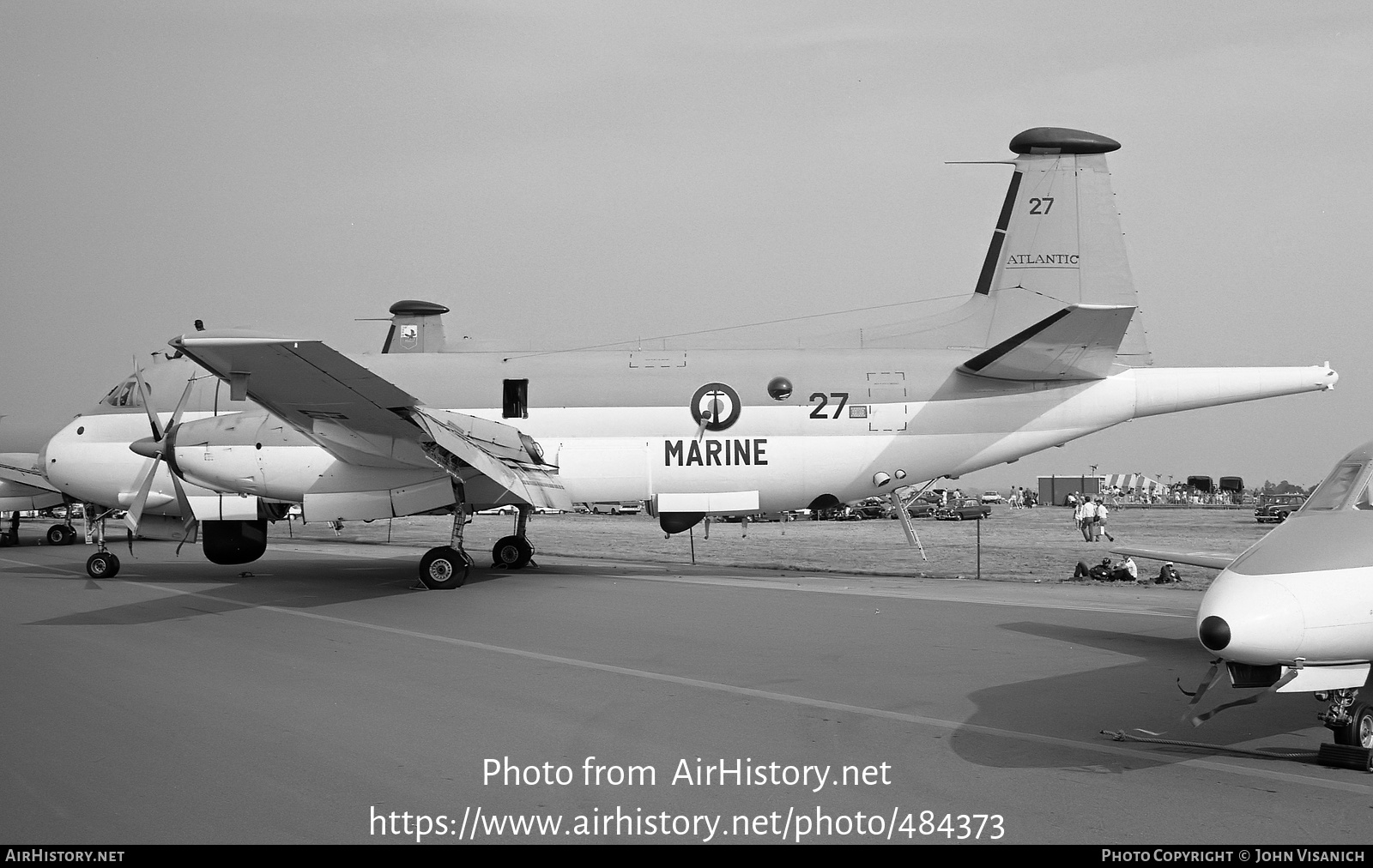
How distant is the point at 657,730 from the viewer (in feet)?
22.9

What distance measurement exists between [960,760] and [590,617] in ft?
24.1

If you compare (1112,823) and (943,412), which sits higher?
(943,412)

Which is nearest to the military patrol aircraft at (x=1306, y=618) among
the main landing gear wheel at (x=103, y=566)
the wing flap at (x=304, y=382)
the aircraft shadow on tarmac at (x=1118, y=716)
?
the aircraft shadow on tarmac at (x=1118, y=716)

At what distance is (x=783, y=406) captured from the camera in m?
18.0

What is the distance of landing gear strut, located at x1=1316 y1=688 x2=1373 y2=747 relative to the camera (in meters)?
6.02

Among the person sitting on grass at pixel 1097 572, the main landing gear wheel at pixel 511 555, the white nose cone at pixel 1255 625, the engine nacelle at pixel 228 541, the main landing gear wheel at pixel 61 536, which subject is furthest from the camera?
the main landing gear wheel at pixel 61 536

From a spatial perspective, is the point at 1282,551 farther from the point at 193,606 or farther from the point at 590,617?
the point at 193,606

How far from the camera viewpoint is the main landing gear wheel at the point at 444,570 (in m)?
16.0

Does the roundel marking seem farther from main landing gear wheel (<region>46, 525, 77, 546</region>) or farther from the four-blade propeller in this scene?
main landing gear wheel (<region>46, 525, 77, 546</region>)

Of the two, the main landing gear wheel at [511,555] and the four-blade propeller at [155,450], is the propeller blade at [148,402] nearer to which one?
the four-blade propeller at [155,450]

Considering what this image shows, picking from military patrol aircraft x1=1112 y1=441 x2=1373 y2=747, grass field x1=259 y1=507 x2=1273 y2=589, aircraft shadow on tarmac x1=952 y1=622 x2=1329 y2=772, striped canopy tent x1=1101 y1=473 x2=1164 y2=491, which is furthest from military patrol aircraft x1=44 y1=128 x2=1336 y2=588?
striped canopy tent x1=1101 y1=473 x2=1164 y2=491

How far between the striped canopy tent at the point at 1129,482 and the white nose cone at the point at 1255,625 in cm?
10326

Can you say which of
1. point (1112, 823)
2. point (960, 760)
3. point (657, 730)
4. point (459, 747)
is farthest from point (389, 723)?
point (1112, 823)

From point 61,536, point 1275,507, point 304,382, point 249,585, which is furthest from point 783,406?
point 1275,507
